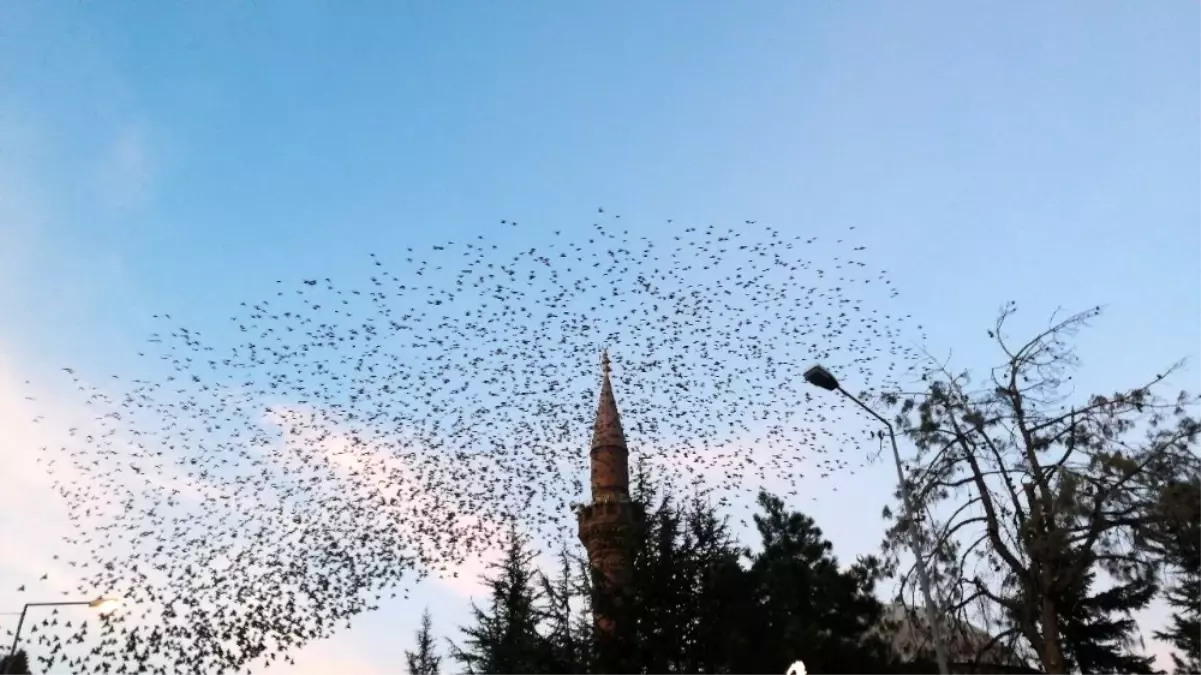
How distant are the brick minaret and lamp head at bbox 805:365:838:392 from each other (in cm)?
1434

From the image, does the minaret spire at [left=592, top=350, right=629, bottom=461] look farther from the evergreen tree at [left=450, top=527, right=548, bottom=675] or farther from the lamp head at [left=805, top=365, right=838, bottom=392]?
the lamp head at [left=805, top=365, right=838, bottom=392]

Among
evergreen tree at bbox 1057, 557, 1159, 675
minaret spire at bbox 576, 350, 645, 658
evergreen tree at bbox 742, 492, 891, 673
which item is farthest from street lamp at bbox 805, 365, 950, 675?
evergreen tree at bbox 1057, 557, 1159, 675

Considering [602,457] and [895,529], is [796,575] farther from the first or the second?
[895,529]

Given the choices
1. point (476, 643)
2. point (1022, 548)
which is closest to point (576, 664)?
point (476, 643)

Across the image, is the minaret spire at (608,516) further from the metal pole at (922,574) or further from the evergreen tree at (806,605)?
the metal pole at (922,574)

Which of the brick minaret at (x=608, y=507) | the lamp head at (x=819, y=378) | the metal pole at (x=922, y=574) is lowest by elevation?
the metal pole at (x=922, y=574)

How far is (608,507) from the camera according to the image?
1543 inches

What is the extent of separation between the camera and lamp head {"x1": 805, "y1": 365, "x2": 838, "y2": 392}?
14.2m

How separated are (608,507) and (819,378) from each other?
2617 cm

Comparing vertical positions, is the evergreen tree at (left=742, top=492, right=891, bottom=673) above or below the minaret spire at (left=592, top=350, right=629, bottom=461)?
below

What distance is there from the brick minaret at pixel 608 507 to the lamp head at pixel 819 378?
14.3 meters


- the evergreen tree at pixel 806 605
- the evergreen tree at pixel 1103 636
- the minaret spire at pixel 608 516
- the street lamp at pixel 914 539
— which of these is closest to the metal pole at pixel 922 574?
the street lamp at pixel 914 539

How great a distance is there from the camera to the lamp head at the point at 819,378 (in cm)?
1420

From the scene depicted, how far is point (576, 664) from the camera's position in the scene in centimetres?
2412
